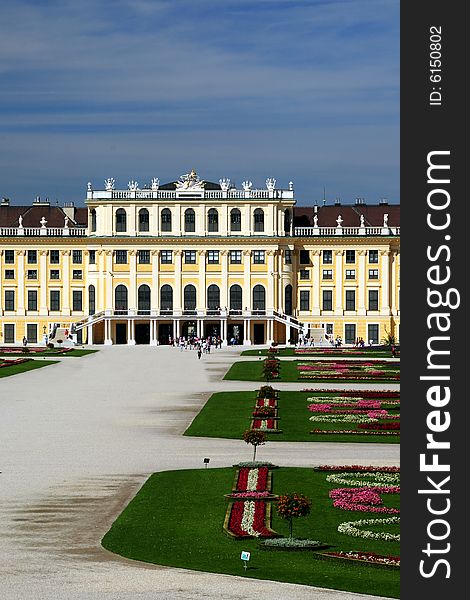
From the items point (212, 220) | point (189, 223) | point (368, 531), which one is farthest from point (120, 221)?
point (368, 531)

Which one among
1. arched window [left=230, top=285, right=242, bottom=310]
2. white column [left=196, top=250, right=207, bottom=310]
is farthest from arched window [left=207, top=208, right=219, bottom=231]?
arched window [left=230, top=285, right=242, bottom=310]

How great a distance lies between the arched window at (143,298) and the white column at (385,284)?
2089 cm

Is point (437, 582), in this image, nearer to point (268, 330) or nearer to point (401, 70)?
point (401, 70)

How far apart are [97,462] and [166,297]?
82.7 m

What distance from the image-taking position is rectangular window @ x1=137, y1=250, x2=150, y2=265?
11756 centimetres

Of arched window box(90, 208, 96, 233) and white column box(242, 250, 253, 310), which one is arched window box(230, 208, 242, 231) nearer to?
white column box(242, 250, 253, 310)

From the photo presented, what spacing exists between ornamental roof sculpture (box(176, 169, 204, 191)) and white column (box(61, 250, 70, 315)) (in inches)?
472

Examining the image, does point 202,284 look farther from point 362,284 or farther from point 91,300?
point 362,284

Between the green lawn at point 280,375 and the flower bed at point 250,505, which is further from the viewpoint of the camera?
the green lawn at point 280,375

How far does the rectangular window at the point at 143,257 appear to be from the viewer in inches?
4628

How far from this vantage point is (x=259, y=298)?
384ft

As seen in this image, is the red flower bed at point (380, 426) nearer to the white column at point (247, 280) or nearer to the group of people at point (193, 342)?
the group of people at point (193, 342)

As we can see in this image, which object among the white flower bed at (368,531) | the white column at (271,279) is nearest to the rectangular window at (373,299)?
the white column at (271,279)

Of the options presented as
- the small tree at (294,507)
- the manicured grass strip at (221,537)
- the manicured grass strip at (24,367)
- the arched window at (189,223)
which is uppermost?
the arched window at (189,223)
